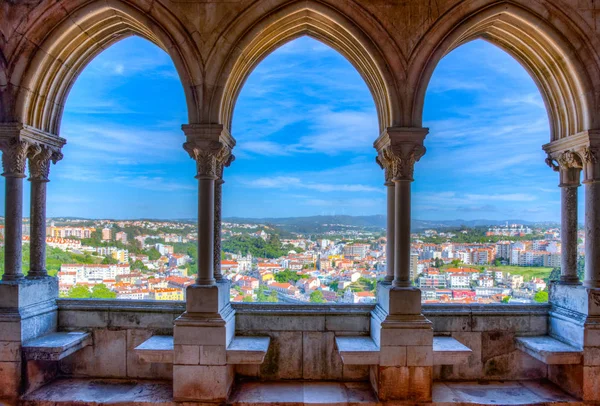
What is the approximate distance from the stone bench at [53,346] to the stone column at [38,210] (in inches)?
27.8

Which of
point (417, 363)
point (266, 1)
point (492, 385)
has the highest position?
point (266, 1)

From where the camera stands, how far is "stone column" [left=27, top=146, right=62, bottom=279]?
4020 mm

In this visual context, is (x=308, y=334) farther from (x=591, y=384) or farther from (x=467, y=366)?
(x=591, y=384)

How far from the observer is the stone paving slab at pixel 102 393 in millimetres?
3521

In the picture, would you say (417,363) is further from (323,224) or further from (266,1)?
(266,1)

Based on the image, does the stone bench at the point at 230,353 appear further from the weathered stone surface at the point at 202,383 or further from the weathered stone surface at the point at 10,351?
the weathered stone surface at the point at 10,351

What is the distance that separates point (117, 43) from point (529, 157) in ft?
15.7

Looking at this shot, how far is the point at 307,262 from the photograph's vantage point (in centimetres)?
415

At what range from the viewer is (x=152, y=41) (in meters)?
4.07

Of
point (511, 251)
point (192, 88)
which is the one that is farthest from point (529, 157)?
point (192, 88)

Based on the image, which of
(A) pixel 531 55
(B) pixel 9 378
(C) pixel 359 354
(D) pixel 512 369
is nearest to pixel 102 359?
(B) pixel 9 378

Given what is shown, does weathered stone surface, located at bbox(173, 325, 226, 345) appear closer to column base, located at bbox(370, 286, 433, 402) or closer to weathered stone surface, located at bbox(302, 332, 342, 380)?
weathered stone surface, located at bbox(302, 332, 342, 380)

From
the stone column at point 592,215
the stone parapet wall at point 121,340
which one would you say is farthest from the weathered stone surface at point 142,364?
the stone column at point 592,215

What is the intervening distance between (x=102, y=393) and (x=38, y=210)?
201 centimetres
